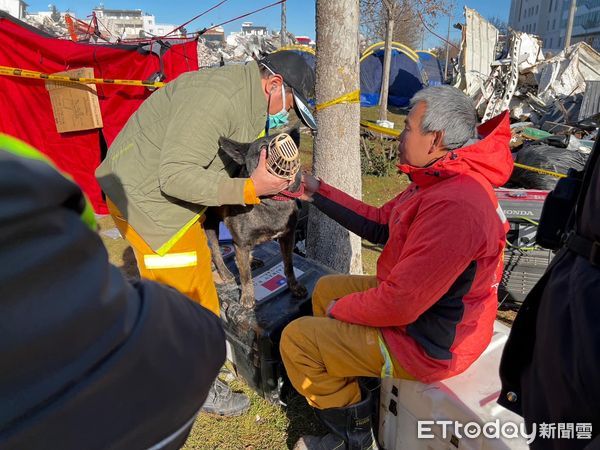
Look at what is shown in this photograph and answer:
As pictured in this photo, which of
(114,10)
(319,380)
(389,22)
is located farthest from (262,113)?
(114,10)

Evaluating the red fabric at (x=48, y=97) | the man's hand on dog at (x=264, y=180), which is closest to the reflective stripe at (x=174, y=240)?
the man's hand on dog at (x=264, y=180)

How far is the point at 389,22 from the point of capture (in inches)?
482

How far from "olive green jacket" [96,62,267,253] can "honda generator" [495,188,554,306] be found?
2.71m

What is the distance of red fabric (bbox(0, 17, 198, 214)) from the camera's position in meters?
5.75

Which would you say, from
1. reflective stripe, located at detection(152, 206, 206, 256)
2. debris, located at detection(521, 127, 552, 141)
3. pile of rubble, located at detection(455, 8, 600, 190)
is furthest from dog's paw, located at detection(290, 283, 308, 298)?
pile of rubble, located at detection(455, 8, 600, 190)

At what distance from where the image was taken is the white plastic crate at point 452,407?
1847 mm

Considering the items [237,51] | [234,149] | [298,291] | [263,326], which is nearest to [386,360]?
[263,326]

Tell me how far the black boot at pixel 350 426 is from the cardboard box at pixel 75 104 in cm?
566

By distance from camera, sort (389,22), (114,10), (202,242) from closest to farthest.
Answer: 1. (202,242)
2. (389,22)
3. (114,10)

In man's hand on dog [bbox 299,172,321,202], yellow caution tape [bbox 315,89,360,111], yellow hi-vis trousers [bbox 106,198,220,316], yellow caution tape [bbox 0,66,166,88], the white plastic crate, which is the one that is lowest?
the white plastic crate

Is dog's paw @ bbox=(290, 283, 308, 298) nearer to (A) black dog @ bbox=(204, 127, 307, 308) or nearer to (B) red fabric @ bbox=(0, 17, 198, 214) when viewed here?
(A) black dog @ bbox=(204, 127, 307, 308)

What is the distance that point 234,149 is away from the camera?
245cm

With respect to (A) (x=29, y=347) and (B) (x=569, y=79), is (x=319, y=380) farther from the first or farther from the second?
(B) (x=569, y=79)

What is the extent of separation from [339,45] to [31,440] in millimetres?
3314
